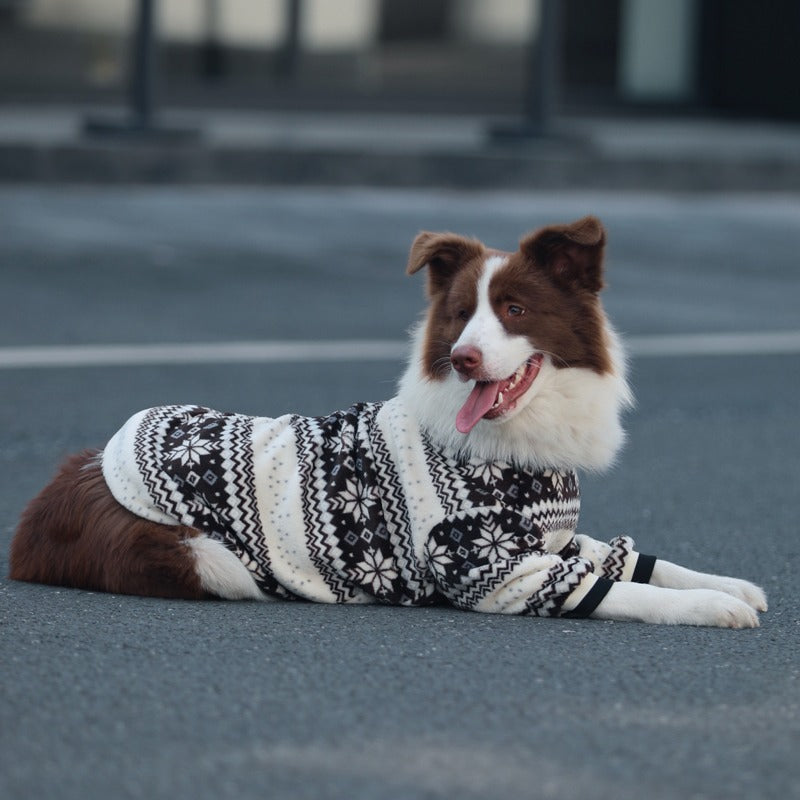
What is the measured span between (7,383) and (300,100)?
13.4 meters

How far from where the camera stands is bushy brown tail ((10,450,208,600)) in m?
4.70

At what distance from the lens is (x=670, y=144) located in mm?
19516

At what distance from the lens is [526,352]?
15.2 feet

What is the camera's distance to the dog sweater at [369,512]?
4.58 m

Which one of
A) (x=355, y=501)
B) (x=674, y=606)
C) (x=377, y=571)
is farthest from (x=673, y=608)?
(x=355, y=501)

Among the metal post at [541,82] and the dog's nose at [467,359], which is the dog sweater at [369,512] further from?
the metal post at [541,82]

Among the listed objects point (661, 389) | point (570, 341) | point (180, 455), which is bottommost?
point (661, 389)

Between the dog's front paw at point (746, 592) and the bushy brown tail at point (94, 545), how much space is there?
1607mm

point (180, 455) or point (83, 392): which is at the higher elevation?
point (180, 455)

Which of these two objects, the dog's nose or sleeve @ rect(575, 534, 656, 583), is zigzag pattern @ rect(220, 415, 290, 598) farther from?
sleeve @ rect(575, 534, 656, 583)

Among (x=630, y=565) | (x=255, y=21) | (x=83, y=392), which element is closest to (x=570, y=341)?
(x=630, y=565)

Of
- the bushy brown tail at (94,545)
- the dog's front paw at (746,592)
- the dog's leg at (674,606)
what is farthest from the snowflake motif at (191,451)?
the dog's front paw at (746,592)

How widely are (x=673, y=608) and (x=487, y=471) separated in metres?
0.67

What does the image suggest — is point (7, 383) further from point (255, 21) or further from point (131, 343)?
point (255, 21)
